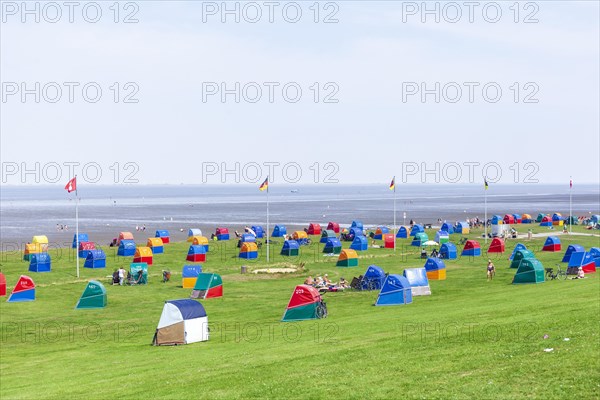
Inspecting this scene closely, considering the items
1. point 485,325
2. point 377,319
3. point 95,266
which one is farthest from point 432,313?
point 95,266

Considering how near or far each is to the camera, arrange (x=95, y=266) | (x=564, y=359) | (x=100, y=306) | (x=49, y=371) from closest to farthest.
A: 1. (x=564, y=359)
2. (x=49, y=371)
3. (x=100, y=306)
4. (x=95, y=266)

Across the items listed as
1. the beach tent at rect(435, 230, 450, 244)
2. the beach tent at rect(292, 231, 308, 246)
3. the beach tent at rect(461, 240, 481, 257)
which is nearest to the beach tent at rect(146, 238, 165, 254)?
the beach tent at rect(292, 231, 308, 246)

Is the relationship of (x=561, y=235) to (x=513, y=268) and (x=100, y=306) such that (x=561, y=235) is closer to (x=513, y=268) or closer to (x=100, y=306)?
(x=513, y=268)

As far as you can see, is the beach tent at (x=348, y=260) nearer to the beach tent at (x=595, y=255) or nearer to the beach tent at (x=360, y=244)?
the beach tent at (x=360, y=244)

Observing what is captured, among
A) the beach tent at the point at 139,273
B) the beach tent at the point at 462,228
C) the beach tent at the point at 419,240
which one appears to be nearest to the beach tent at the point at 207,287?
the beach tent at the point at 139,273

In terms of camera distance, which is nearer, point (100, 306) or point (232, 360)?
point (232, 360)

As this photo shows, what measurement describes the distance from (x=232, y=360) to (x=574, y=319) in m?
11.7

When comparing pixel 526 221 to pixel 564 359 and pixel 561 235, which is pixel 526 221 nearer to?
pixel 561 235

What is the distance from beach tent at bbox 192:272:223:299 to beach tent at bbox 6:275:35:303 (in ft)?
32.0

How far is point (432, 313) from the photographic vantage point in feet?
112

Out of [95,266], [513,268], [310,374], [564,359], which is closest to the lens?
[564,359]

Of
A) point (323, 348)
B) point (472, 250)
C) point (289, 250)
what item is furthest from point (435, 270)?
point (323, 348)

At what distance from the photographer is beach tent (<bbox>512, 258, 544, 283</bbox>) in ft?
160

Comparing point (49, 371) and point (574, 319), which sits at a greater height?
point (574, 319)
